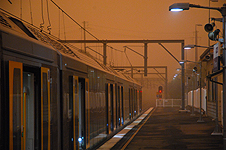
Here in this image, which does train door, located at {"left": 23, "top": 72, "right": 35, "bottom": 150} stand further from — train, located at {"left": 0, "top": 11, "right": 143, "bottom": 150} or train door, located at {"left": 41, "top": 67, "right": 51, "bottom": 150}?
train door, located at {"left": 41, "top": 67, "right": 51, "bottom": 150}

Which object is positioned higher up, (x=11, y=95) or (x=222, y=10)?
(x=222, y=10)

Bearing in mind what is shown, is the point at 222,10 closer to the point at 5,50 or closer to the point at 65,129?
the point at 65,129

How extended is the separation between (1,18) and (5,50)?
144 cm

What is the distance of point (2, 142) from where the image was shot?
4945 mm

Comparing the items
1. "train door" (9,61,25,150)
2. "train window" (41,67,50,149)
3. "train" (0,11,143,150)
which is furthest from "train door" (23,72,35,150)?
"train door" (9,61,25,150)

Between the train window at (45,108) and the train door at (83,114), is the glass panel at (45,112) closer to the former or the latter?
the train window at (45,108)

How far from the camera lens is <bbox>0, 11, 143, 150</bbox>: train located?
5.20 meters

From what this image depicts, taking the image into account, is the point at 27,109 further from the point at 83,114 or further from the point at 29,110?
the point at 83,114

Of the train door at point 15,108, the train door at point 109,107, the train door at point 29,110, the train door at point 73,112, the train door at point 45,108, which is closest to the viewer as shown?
the train door at point 15,108

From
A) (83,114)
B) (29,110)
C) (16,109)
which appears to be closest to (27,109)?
(29,110)

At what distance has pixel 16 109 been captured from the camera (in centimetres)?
533

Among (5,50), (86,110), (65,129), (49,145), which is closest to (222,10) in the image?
(86,110)

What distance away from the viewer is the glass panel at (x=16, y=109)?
5.26 m

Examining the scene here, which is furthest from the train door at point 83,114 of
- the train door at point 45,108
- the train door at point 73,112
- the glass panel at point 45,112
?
the glass panel at point 45,112
